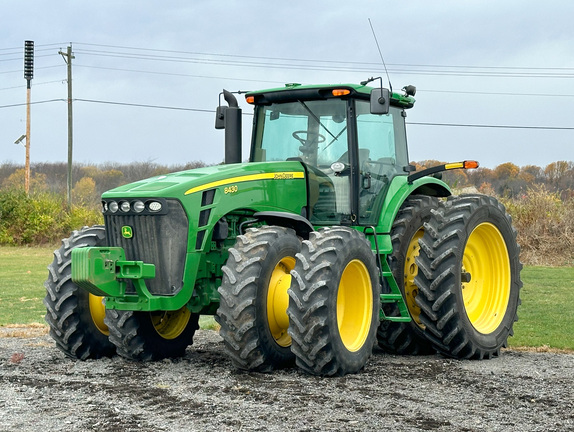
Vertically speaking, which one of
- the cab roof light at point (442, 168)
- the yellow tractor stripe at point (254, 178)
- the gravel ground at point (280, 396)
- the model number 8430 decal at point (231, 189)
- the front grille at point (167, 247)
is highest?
the cab roof light at point (442, 168)

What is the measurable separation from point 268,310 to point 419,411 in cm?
171

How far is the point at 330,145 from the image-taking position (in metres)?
8.33

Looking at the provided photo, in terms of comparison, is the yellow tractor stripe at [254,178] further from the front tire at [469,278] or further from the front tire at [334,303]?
the front tire at [469,278]

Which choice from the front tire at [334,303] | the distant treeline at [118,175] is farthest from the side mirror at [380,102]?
the distant treeline at [118,175]

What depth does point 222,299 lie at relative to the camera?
6.75m

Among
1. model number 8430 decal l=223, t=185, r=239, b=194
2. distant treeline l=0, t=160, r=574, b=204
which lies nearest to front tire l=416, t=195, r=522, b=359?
model number 8430 decal l=223, t=185, r=239, b=194

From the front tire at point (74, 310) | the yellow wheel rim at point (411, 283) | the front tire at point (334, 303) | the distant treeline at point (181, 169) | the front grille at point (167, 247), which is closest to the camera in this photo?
the front tire at point (334, 303)

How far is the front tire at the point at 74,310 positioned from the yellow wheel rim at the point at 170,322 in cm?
52

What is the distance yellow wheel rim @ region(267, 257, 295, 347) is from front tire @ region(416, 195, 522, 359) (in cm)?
151

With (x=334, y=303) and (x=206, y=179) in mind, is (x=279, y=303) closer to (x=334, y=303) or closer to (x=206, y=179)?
(x=334, y=303)

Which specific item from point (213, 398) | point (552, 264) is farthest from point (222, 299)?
point (552, 264)

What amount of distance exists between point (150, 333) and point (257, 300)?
5.08ft

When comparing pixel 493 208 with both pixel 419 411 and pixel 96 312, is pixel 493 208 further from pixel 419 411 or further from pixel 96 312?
pixel 96 312

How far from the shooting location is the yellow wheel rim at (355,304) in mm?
7359
